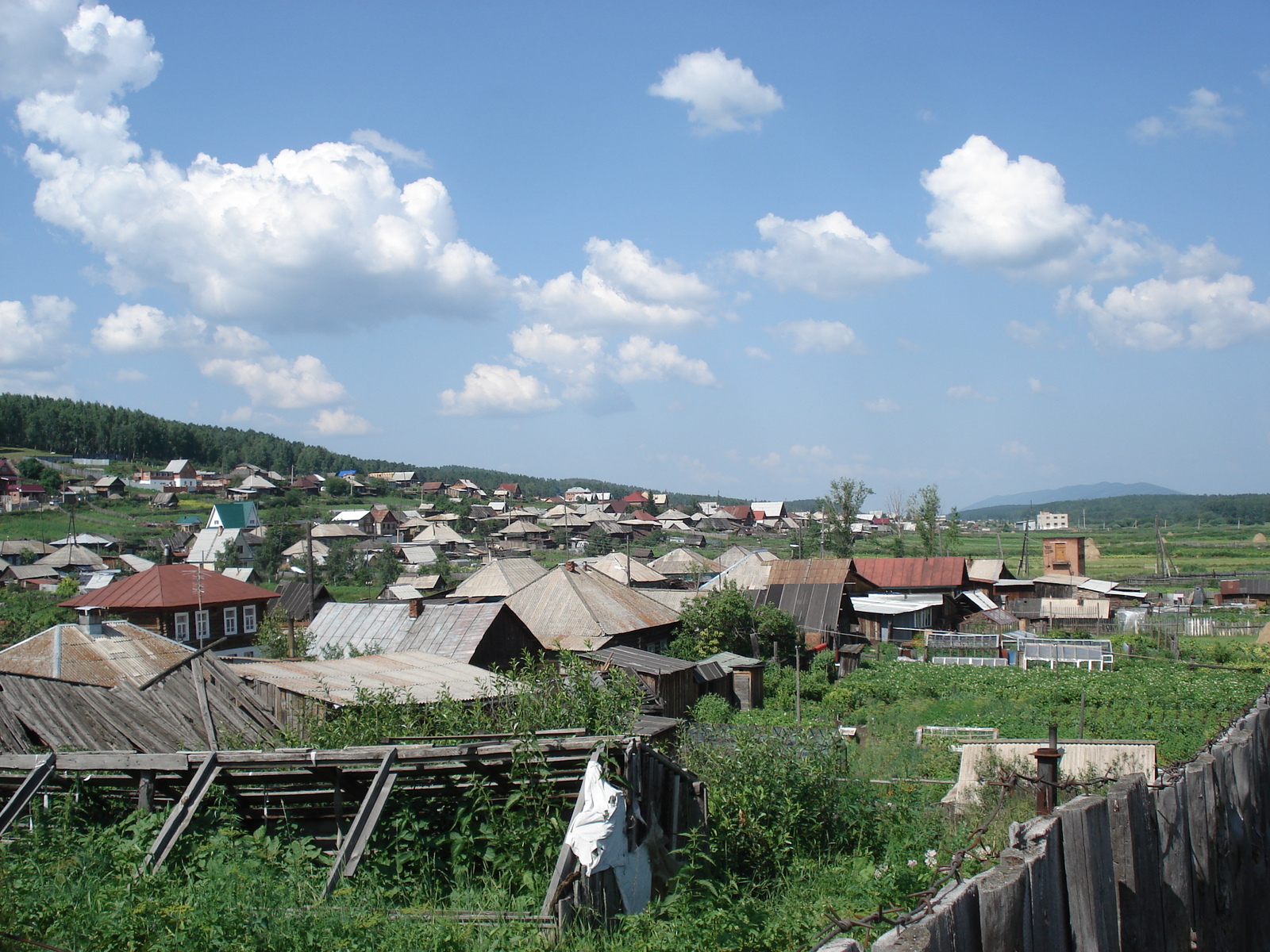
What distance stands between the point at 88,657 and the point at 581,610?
16140 millimetres

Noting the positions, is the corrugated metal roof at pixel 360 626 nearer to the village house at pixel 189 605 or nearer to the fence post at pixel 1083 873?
Answer: the village house at pixel 189 605

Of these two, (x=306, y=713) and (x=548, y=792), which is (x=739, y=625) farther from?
(x=548, y=792)

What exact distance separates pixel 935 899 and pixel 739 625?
30.7 metres

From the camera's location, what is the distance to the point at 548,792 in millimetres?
6531

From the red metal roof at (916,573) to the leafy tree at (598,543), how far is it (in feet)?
148

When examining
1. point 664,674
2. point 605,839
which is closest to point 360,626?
point 664,674

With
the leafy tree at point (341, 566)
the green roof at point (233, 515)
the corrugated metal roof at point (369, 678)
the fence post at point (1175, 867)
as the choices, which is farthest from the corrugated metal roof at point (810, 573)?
the green roof at point (233, 515)

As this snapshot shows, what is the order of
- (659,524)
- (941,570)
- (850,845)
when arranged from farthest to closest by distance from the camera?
(659,524), (941,570), (850,845)

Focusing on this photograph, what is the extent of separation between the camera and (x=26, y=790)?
6.57m

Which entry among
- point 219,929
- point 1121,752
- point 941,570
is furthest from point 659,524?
point 219,929

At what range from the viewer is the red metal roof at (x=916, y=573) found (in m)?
46.0

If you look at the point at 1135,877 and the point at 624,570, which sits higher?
the point at 1135,877

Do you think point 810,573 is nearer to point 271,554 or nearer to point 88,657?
point 88,657

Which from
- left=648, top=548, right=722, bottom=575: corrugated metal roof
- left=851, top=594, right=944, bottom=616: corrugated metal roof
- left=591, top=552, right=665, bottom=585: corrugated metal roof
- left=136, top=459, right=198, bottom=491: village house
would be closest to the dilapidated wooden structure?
left=851, top=594, right=944, bottom=616: corrugated metal roof
